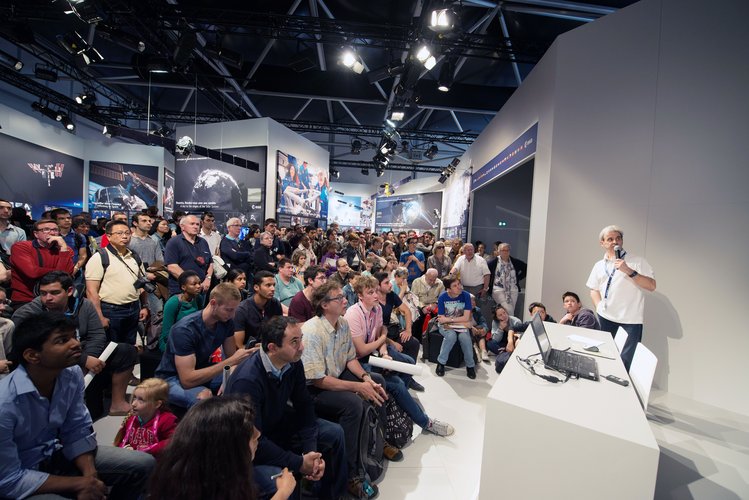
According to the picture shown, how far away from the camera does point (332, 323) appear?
2.44 meters

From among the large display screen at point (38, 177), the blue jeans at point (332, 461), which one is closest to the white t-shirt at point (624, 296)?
the blue jeans at point (332, 461)

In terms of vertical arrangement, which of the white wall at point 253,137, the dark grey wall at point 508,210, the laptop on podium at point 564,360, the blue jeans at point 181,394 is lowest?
the blue jeans at point 181,394

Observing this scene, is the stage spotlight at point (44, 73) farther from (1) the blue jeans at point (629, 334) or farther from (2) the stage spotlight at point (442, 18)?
(1) the blue jeans at point (629, 334)

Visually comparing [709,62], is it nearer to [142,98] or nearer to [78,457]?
[78,457]

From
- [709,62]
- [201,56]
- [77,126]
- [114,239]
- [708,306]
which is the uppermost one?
[201,56]

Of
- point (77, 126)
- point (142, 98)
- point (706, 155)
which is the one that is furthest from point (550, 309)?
Result: point (77, 126)

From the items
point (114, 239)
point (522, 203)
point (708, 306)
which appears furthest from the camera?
point (522, 203)

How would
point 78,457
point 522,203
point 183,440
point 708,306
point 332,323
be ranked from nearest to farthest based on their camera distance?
point 183,440
point 78,457
point 332,323
point 708,306
point 522,203

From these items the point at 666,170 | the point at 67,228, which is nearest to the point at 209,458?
the point at 67,228

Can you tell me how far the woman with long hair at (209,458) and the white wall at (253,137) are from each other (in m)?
8.85

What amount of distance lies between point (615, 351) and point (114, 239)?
4395mm

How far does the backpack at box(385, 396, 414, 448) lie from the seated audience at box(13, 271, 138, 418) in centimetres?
211

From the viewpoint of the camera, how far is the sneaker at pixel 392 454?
2.45 m

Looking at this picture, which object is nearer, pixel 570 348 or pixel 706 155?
pixel 570 348
